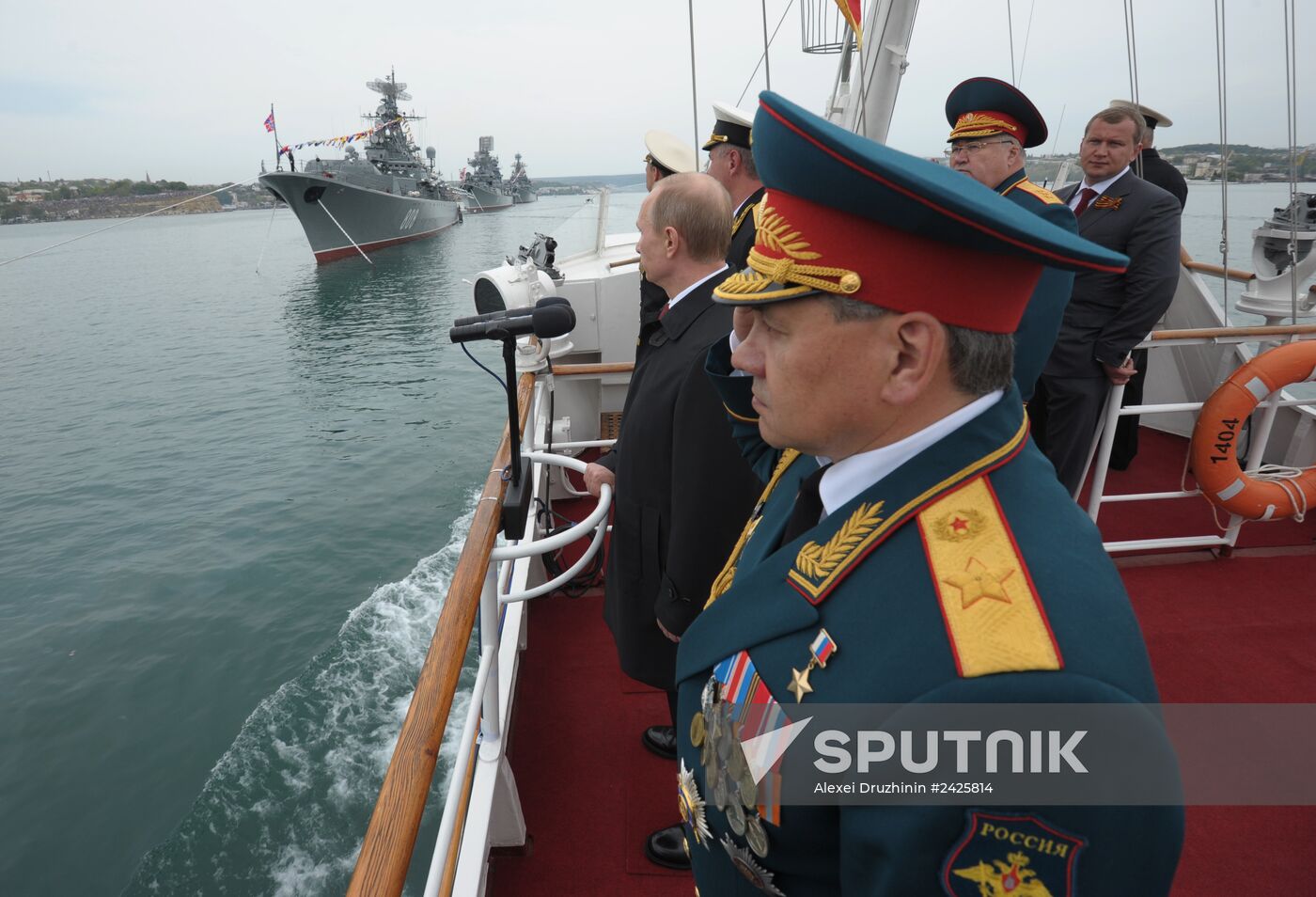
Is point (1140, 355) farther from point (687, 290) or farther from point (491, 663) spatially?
point (491, 663)

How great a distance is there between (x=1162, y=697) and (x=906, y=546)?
7.68ft

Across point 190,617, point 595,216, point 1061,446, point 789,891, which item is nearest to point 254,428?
point 190,617

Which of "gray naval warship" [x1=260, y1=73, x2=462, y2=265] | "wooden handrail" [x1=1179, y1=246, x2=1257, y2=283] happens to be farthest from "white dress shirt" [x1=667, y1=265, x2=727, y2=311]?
"gray naval warship" [x1=260, y1=73, x2=462, y2=265]

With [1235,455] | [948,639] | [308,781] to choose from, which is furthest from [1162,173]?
[308,781]

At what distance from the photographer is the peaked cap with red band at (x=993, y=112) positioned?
236cm

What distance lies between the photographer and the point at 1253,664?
2436 millimetres

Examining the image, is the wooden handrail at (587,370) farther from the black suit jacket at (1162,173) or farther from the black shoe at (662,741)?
the black suit jacket at (1162,173)

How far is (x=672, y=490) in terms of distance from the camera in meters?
1.53

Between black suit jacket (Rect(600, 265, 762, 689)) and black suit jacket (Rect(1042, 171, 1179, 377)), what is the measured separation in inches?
67.4

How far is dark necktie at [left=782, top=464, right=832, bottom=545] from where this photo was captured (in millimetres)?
843

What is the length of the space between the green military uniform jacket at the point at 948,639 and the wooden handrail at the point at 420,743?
0.37 meters

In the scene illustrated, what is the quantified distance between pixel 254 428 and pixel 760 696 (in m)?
13.6

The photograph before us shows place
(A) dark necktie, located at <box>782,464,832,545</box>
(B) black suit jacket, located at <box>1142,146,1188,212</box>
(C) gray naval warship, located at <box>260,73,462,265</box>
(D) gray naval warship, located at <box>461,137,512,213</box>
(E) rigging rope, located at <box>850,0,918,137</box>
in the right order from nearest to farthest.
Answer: (A) dark necktie, located at <box>782,464,832,545</box> → (E) rigging rope, located at <box>850,0,918,137</box> → (B) black suit jacket, located at <box>1142,146,1188,212</box> → (C) gray naval warship, located at <box>260,73,462,265</box> → (D) gray naval warship, located at <box>461,137,512,213</box>

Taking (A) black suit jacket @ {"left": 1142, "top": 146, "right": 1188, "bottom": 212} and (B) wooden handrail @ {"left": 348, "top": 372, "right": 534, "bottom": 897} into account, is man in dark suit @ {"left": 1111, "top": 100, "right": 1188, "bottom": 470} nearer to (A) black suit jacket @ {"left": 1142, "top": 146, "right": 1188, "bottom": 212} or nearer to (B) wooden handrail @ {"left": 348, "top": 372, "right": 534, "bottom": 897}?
(A) black suit jacket @ {"left": 1142, "top": 146, "right": 1188, "bottom": 212}
